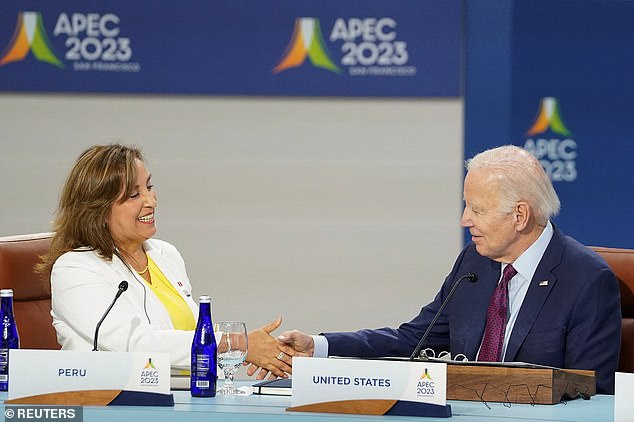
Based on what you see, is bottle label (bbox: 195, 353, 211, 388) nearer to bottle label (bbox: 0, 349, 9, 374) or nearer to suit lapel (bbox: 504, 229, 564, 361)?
bottle label (bbox: 0, 349, 9, 374)

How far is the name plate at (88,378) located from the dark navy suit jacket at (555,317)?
104 centimetres

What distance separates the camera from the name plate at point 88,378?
2527mm

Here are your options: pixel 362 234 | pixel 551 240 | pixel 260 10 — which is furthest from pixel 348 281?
pixel 551 240

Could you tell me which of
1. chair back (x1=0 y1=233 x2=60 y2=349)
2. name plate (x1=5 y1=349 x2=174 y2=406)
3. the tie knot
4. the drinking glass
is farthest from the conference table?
chair back (x1=0 y1=233 x2=60 y2=349)

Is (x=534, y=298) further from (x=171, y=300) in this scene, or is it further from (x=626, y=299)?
(x=171, y=300)

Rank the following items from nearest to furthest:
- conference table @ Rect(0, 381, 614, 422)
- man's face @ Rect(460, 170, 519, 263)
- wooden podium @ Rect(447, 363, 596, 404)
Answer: conference table @ Rect(0, 381, 614, 422) < wooden podium @ Rect(447, 363, 596, 404) < man's face @ Rect(460, 170, 519, 263)

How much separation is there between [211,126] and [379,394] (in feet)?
10.7

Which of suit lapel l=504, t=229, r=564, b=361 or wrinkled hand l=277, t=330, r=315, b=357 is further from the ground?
suit lapel l=504, t=229, r=564, b=361

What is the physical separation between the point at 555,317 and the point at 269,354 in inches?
34.3

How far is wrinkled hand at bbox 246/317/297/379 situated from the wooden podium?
0.72 meters

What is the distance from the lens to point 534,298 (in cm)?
332

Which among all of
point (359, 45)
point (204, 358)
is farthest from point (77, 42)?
point (204, 358)

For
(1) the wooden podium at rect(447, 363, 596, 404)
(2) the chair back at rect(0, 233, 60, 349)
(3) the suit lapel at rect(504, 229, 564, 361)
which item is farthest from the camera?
(2) the chair back at rect(0, 233, 60, 349)

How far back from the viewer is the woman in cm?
318
